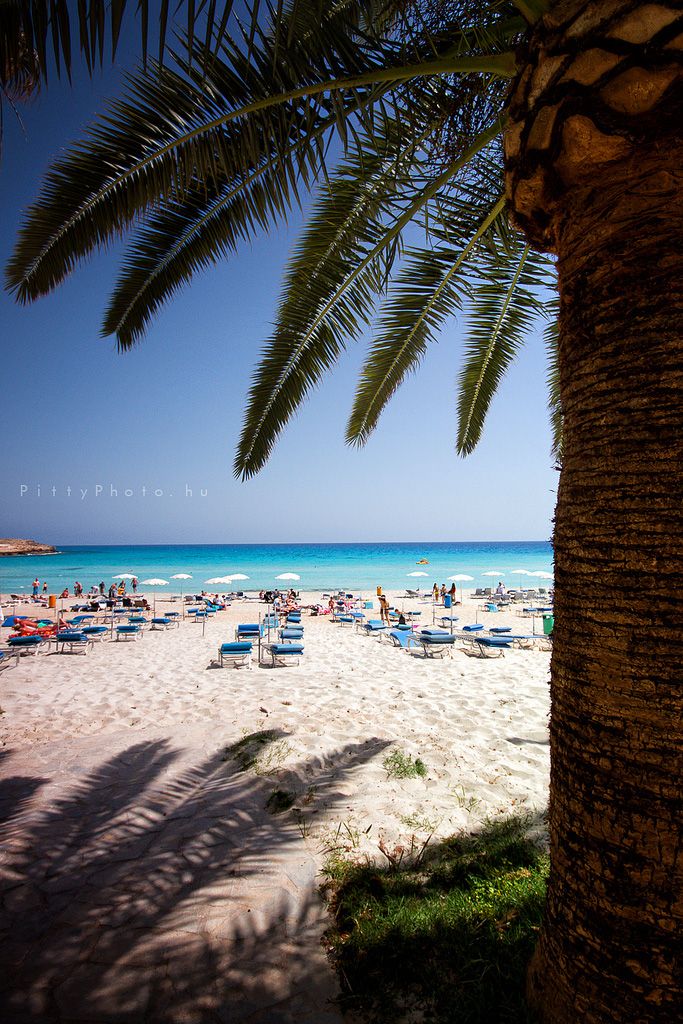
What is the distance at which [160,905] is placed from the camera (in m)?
3.04

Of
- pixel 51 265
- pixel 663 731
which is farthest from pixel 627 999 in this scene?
pixel 51 265

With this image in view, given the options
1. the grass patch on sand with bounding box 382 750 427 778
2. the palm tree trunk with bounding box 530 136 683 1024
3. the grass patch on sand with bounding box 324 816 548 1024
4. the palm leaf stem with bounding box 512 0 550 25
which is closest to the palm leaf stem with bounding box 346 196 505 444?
the palm leaf stem with bounding box 512 0 550 25

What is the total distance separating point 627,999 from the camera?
153 cm

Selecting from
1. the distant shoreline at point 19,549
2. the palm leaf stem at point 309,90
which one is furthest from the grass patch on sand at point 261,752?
the distant shoreline at point 19,549

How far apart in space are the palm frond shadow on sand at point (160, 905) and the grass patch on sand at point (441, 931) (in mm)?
184

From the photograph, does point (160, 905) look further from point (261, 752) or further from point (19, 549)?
point (19, 549)

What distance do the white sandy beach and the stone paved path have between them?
2 centimetres

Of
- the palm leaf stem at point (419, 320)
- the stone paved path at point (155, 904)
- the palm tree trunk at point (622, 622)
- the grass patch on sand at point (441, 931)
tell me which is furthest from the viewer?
the palm leaf stem at point (419, 320)

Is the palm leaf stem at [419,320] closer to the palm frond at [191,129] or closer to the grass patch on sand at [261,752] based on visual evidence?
the palm frond at [191,129]

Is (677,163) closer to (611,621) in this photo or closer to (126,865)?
(611,621)

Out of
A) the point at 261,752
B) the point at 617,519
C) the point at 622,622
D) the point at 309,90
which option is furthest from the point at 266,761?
the point at 309,90

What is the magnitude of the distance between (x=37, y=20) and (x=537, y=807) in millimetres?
5742

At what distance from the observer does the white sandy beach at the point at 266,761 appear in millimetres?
3430

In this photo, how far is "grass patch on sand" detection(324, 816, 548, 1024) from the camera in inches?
85.4
